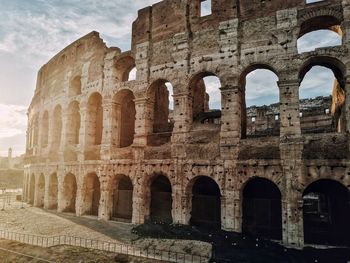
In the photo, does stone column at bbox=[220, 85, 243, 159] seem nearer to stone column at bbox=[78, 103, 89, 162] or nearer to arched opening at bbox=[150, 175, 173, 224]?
arched opening at bbox=[150, 175, 173, 224]

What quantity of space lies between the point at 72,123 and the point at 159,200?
9.19 meters

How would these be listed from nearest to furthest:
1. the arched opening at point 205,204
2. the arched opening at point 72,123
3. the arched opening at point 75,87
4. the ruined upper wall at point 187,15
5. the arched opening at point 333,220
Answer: the arched opening at point 333,220 → the ruined upper wall at point 187,15 → the arched opening at point 205,204 → the arched opening at point 72,123 → the arched opening at point 75,87

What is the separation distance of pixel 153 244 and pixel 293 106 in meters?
8.04

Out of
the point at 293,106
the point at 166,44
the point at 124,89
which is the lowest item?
the point at 293,106

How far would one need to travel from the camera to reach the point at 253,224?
40.8 feet

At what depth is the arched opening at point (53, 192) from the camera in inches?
812

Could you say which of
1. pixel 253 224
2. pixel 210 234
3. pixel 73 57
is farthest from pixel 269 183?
pixel 73 57

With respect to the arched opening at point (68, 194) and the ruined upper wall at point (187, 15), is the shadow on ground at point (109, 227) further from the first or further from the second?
the ruined upper wall at point (187, 15)

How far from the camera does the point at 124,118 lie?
Answer: 720 inches

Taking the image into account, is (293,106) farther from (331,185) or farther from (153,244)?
(153,244)

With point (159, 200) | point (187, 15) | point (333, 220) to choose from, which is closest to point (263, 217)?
point (333, 220)

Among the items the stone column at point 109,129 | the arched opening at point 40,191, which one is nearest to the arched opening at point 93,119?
the stone column at point 109,129

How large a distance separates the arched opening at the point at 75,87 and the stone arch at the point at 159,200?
31.3 ft

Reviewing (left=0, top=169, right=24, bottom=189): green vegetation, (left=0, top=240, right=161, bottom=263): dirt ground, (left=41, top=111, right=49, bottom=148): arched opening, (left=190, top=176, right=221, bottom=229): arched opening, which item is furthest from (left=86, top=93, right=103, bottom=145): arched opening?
(left=0, top=169, right=24, bottom=189): green vegetation
